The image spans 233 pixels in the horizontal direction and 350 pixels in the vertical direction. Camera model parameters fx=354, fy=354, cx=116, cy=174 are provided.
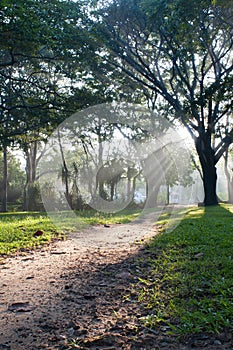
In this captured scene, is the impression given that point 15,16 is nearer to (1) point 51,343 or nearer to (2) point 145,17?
(2) point 145,17

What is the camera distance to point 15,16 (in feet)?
30.9

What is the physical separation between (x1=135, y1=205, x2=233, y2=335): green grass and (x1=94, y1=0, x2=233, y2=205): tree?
21.0ft

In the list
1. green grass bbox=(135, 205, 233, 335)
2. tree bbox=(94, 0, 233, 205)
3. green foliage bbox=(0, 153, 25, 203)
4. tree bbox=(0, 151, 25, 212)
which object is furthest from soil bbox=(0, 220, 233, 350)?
green foliage bbox=(0, 153, 25, 203)

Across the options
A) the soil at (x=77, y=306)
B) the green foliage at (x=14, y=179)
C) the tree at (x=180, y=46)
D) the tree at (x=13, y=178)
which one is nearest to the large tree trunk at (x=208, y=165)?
the tree at (x=180, y=46)

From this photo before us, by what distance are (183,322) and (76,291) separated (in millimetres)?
1290

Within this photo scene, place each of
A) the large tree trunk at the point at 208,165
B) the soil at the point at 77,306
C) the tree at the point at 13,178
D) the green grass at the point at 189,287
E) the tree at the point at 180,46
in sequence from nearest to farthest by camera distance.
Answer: the soil at the point at 77,306 → the green grass at the point at 189,287 → the tree at the point at 180,46 → the large tree trunk at the point at 208,165 → the tree at the point at 13,178

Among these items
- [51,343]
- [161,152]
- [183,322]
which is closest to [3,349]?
[51,343]

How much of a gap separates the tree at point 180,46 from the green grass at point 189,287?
6396 millimetres

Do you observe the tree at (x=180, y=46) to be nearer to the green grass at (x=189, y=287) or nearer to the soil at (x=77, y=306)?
the green grass at (x=189, y=287)

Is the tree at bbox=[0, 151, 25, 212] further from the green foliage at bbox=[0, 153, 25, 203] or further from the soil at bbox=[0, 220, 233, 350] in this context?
the soil at bbox=[0, 220, 233, 350]

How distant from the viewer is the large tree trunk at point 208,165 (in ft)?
58.7

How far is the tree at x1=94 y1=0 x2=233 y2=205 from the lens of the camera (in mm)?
11234

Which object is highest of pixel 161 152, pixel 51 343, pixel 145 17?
pixel 145 17

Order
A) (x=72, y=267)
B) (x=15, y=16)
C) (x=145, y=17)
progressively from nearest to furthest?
(x=72, y=267) < (x=15, y=16) < (x=145, y=17)
